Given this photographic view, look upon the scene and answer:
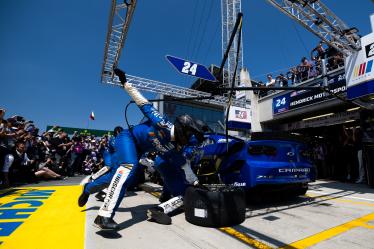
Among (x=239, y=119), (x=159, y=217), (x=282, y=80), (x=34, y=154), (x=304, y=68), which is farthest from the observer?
(x=239, y=119)

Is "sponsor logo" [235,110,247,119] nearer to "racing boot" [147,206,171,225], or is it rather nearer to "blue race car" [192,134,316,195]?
"blue race car" [192,134,316,195]

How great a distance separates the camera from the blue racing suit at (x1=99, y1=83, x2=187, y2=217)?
262cm

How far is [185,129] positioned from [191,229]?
3.63 ft

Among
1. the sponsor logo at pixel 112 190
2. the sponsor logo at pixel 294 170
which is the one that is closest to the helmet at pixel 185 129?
the sponsor logo at pixel 112 190

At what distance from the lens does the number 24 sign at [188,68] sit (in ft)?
37.2

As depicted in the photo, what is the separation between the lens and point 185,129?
2.76 metres

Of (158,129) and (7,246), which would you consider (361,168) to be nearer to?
(158,129)

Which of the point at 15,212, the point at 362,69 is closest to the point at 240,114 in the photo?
the point at 362,69

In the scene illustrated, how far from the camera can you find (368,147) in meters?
6.12

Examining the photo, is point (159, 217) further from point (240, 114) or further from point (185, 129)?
point (240, 114)

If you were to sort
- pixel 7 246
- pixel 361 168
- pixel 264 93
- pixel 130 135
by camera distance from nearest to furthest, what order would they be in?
pixel 7 246, pixel 130 135, pixel 361 168, pixel 264 93

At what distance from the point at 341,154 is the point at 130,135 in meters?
8.09

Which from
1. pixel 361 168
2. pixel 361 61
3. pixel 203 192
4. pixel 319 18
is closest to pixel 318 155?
pixel 361 168

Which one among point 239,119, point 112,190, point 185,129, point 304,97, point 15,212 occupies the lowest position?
point 15,212
